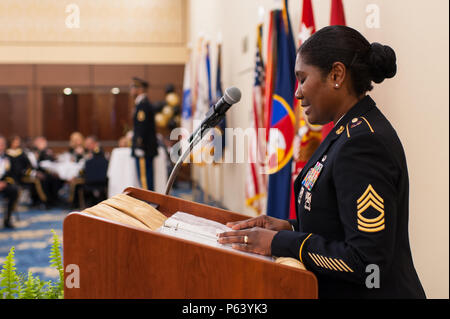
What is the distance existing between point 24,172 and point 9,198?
1245 millimetres

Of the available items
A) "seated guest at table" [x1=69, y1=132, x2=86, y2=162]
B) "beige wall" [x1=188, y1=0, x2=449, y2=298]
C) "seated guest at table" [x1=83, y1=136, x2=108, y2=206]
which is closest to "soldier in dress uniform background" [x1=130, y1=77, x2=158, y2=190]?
"seated guest at table" [x1=83, y1=136, x2=108, y2=206]

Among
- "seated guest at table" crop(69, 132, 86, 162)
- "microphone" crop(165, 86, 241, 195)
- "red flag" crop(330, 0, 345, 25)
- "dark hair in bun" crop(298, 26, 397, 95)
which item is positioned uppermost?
"red flag" crop(330, 0, 345, 25)

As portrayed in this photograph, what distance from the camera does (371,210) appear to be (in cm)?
89

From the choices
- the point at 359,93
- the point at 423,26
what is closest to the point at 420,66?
the point at 423,26

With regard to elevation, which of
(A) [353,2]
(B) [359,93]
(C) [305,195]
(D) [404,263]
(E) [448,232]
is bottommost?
(E) [448,232]

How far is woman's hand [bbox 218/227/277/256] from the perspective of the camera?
99 cm

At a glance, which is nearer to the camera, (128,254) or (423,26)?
(128,254)

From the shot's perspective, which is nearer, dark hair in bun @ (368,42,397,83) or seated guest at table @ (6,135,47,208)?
dark hair in bun @ (368,42,397,83)

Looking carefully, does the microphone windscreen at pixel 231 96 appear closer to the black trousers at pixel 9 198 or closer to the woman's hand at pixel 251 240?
the woman's hand at pixel 251 240

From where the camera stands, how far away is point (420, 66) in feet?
6.48

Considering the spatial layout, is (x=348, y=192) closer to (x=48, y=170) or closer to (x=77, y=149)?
(x=48, y=170)

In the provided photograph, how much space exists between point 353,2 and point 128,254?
2.14 meters

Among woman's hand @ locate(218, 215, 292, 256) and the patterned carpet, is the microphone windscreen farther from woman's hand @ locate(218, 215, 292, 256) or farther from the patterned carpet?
the patterned carpet

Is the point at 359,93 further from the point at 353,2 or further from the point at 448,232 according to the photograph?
the point at 353,2
